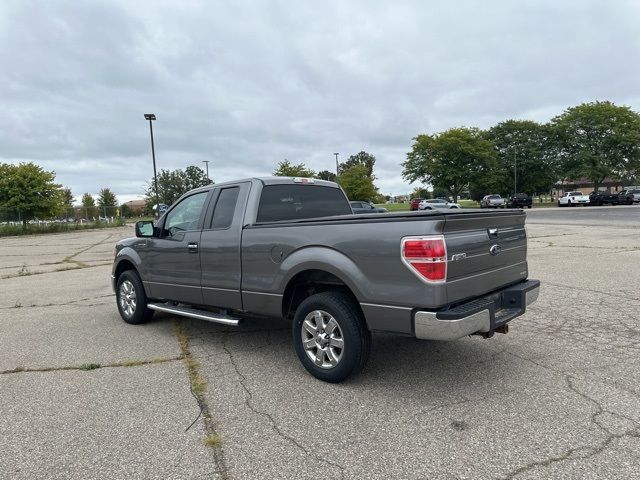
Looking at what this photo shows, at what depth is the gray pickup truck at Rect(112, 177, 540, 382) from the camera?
11.4 ft

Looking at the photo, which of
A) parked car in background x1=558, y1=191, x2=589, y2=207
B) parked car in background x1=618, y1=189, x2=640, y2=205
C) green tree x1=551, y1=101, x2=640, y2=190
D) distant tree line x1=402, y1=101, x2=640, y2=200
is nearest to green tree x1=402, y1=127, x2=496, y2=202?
distant tree line x1=402, y1=101, x2=640, y2=200

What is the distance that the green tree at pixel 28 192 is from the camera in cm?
3192

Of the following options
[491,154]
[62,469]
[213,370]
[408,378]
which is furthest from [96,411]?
[491,154]

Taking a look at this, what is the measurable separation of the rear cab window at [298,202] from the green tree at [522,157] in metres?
64.9

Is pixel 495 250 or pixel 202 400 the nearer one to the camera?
pixel 202 400

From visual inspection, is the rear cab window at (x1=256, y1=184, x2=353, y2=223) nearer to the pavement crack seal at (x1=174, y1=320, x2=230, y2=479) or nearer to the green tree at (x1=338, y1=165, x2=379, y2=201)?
the pavement crack seal at (x1=174, y1=320, x2=230, y2=479)

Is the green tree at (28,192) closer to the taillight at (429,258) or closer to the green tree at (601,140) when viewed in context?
the taillight at (429,258)

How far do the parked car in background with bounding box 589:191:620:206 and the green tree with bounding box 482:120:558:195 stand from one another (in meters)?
16.0

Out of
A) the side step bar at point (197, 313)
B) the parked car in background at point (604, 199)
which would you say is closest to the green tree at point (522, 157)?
the parked car in background at point (604, 199)

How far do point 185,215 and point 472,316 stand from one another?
144 inches

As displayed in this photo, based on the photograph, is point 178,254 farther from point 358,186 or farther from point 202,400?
point 358,186

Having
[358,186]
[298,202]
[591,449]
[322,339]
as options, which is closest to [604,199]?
[358,186]

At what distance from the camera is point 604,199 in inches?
1965

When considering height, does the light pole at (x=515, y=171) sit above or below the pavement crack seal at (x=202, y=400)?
above
